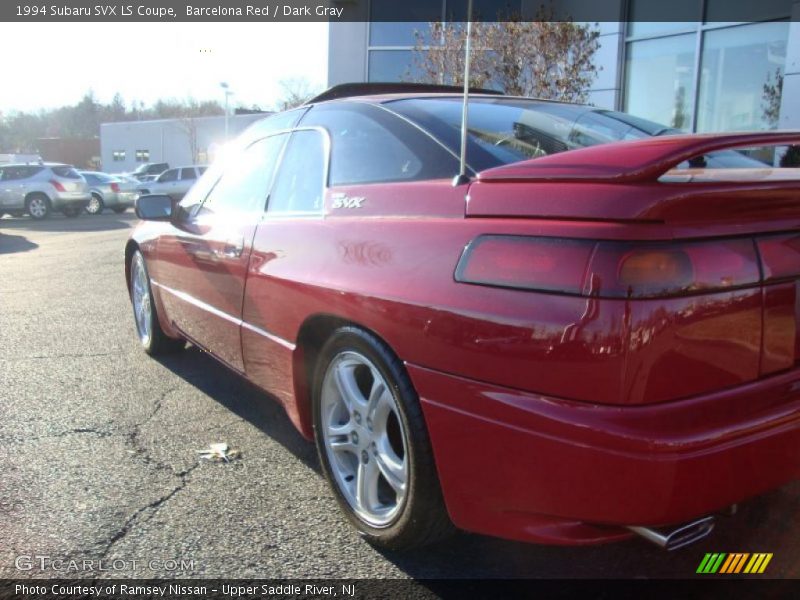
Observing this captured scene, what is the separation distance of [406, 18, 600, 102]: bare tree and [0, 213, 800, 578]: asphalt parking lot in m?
6.42

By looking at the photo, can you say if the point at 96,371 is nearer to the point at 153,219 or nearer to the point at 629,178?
the point at 153,219

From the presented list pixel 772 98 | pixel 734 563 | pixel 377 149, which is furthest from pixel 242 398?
pixel 772 98

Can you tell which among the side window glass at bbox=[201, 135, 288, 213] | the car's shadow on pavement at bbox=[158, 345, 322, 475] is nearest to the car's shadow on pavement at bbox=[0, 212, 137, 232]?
the car's shadow on pavement at bbox=[158, 345, 322, 475]

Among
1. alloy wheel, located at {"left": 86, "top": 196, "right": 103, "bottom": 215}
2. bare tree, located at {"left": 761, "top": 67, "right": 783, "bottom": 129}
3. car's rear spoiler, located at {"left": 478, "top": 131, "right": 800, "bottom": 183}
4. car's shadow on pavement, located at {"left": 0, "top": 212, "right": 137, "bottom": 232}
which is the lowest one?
car's shadow on pavement, located at {"left": 0, "top": 212, "right": 137, "bottom": 232}

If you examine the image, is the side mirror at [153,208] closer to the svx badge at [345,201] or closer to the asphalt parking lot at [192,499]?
the asphalt parking lot at [192,499]

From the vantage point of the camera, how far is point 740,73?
8.66 metres

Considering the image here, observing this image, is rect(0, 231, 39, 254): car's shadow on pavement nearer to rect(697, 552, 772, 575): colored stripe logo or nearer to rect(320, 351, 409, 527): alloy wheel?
rect(320, 351, 409, 527): alloy wheel

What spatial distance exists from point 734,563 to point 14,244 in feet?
47.3

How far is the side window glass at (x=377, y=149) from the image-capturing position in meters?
2.39

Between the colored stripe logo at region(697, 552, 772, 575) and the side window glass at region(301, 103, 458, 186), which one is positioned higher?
the side window glass at region(301, 103, 458, 186)

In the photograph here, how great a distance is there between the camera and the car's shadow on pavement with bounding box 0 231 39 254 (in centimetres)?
1252

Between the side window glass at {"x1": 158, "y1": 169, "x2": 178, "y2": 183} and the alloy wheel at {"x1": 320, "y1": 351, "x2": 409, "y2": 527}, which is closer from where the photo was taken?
the alloy wheel at {"x1": 320, "y1": 351, "x2": 409, "y2": 527}

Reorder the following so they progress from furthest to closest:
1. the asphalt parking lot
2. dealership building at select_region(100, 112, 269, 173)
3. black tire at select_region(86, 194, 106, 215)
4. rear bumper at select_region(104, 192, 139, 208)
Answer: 1. dealership building at select_region(100, 112, 269, 173)
2. rear bumper at select_region(104, 192, 139, 208)
3. black tire at select_region(86, 194, 106, 215)
4. the asphalt parking lot

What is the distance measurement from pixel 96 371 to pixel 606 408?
154 inches
